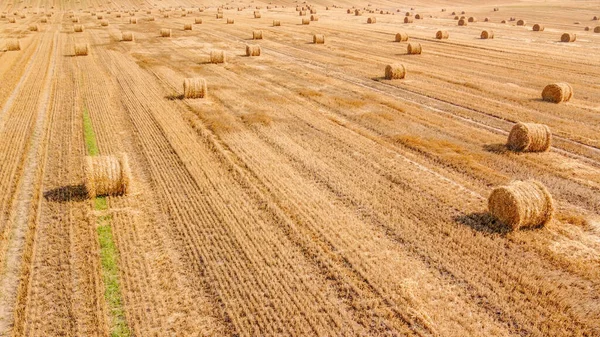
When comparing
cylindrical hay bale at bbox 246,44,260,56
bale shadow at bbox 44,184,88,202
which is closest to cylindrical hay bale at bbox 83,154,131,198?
bale shadow at bbox 44,184,88,202

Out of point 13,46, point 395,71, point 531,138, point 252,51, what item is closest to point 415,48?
point 395,71

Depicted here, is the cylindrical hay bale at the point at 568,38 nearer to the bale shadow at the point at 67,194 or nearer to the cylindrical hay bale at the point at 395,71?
the cylindrical hay bale at the point at 395,71

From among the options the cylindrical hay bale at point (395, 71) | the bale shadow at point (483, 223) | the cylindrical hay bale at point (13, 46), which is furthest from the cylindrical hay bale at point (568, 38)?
the cylindrical hay bale at point (13, 46)

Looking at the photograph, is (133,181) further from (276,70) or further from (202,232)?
(276,70)

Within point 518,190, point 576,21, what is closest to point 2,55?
point 518,190

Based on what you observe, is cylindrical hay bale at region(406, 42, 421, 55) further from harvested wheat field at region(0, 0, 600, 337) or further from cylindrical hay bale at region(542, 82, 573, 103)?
cylindrical hay bale at region(542, 82, 573, 103)
